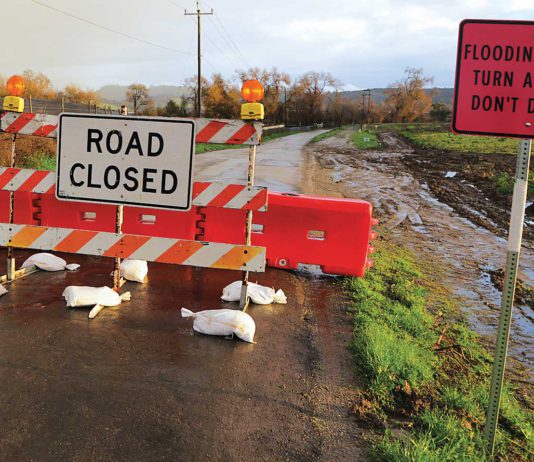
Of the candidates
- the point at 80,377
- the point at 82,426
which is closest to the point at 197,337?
the point at 80,377

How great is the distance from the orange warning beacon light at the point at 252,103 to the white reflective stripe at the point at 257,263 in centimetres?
130

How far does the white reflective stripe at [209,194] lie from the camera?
185 inches

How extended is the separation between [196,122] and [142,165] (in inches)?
24.8

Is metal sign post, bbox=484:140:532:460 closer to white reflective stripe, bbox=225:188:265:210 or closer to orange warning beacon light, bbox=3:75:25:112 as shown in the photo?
white reflective stripe, bbox=225:188:265:210

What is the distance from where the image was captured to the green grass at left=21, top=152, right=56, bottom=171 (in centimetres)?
1639

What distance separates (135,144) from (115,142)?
19 centimetres

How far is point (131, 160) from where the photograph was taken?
4.48 meters

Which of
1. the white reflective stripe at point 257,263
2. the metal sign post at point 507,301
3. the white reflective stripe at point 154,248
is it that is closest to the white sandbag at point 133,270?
the white reflective stripe at point 154,248

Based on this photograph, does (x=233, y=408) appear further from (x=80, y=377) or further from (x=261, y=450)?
(x=80, y=377)

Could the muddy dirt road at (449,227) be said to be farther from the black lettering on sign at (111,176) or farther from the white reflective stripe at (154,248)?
the black lettering on sign at (111,176)

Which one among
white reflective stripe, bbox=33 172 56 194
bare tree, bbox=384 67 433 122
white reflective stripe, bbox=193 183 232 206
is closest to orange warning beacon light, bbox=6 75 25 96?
white reflective stripe, bbox=33 172 56 194

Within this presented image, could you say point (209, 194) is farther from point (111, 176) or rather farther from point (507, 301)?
point (507, 301)

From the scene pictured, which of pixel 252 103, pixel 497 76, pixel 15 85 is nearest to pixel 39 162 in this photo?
pixel 15 85

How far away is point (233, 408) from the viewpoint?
11.0 feet
